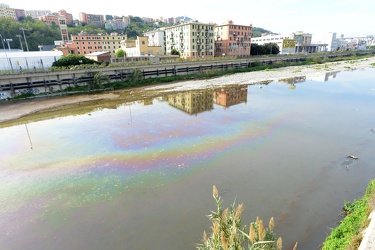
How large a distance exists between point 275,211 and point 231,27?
84030 millimetres

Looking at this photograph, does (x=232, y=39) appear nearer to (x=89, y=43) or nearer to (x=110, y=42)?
(x=110, y=42)

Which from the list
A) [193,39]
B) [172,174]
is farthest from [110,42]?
[172,174]

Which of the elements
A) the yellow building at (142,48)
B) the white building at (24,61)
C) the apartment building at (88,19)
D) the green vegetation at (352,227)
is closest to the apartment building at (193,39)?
the yellow building at (142,48)

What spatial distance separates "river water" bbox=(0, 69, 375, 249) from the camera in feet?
31.6

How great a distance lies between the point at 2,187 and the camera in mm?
13133

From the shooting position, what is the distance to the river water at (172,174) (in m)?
9.63

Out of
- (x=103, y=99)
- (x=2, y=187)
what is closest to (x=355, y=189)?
(x=2, y=187)

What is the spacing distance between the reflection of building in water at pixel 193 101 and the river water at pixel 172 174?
2.74 metres

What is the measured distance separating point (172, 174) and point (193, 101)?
2018cm

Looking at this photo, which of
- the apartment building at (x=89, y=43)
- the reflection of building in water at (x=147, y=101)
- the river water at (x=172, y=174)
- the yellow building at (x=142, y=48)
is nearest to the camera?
the river water at (x=172, y=174)

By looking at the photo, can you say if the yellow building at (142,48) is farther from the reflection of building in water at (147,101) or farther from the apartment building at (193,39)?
the reflection of building in water at (147,101)

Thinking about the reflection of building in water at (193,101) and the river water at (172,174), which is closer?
the river water at (172,174)

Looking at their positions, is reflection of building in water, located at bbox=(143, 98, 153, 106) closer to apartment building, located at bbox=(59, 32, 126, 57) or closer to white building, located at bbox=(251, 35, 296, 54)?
apartment building, located at bbox=(59, 32, 126, 57)

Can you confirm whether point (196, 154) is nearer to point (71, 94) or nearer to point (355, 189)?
point (355, 189)
